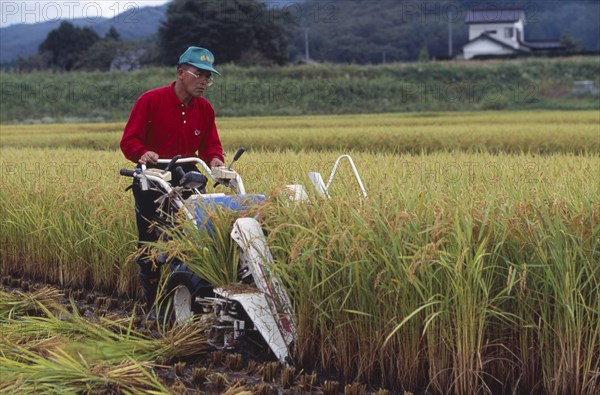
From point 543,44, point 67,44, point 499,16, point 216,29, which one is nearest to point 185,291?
point 216,29

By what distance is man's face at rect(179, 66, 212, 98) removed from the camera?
5008mm

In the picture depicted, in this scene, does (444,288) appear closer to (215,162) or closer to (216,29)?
(215,162)

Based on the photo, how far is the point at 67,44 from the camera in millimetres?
76625

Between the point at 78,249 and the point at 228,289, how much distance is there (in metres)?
2.76

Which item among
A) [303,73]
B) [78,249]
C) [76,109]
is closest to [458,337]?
[78,249]

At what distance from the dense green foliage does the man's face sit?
30071 mm

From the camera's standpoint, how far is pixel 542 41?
84.1 meters

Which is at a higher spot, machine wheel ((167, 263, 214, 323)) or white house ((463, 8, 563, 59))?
white house ((463, 8, 563, 59))

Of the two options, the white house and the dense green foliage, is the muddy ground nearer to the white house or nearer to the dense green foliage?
the dense green foliage

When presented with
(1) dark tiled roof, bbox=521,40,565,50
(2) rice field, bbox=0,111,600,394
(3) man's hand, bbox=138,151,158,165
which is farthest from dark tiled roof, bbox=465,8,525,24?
(2) rice field, bbox=0,111,600,394

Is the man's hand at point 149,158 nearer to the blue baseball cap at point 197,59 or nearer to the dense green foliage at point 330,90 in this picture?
the blue baseball cap at point 197,59

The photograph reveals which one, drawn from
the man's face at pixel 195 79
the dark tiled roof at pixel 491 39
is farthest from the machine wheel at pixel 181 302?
the dark tiled roof at pixel 491 39

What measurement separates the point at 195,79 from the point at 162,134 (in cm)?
53

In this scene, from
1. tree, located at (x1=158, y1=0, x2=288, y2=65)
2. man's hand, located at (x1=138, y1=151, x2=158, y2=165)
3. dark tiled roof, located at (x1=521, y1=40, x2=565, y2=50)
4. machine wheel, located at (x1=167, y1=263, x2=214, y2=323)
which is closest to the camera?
machine wheel, located at (x1=167, y1=263, x2=214, y2=323)
